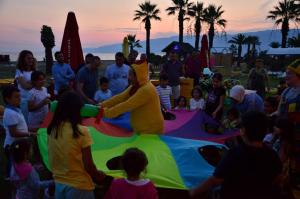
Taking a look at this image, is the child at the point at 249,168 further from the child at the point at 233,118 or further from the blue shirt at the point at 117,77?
the blue shirt at the point at 117,77

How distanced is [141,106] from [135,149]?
6.71ft

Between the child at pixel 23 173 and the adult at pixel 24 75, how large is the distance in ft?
5.92

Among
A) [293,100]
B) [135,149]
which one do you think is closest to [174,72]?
[293,100]

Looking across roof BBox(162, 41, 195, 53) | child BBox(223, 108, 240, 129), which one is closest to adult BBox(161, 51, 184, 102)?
child BBox(223, 108, 240, 129)

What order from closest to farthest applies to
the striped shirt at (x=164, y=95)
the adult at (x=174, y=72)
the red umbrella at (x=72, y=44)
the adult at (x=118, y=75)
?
the adult at (x=118, y=75), the striped shirt at (x=164, y=95), the red umbrella at (x=72, y=44), the adult at (x=174, y=72)

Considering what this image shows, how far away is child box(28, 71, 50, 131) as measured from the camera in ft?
18.6

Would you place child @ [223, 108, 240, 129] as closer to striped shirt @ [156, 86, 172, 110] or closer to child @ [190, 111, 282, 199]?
striped shirt @ [156, 86, 172, 110]

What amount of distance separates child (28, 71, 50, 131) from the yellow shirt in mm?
2610

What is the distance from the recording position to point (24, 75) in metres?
5.96

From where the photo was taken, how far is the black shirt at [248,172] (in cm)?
276

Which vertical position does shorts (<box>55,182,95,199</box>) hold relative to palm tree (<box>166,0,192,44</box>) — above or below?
below

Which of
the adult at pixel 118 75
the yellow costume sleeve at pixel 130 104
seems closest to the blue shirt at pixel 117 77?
the adult at pixel 118 75

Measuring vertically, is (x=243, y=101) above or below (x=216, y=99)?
above

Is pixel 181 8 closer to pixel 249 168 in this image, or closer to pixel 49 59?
pixel 49 59
